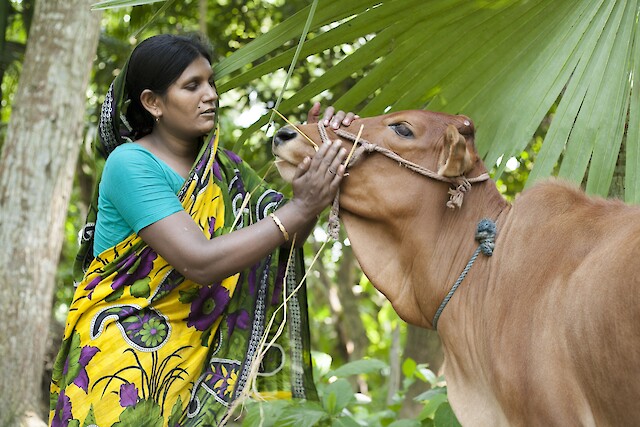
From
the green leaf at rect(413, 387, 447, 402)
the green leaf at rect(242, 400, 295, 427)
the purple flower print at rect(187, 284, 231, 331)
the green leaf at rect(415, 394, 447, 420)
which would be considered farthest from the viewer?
the green leaf at rect(413, 387, 447, 402)

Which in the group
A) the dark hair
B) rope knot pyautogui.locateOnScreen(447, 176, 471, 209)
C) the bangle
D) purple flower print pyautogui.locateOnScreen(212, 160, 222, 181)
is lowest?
rope knot pyautogui.locateOnScreen(447, 176, 471, 209)

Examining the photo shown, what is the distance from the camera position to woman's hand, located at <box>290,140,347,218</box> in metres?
2.96

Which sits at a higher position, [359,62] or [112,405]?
[359,62]

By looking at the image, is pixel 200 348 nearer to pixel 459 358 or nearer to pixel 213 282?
pixel 213 282

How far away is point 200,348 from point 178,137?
0.75 m

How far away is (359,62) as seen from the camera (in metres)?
3.52

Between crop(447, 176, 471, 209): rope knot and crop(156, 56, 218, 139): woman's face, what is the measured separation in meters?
0.90

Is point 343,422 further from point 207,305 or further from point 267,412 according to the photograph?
point 207,305

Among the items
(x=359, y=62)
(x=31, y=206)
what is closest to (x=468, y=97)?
(x=359, y=62)

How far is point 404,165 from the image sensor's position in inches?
118

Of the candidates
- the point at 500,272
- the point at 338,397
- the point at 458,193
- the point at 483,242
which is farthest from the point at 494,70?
the point at 338,397

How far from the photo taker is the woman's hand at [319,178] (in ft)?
9.70

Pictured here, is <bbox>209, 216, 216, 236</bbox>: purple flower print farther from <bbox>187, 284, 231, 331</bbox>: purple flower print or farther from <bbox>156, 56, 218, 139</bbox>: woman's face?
<bbox>156, 56, 218, 139</bbox>: woman's face

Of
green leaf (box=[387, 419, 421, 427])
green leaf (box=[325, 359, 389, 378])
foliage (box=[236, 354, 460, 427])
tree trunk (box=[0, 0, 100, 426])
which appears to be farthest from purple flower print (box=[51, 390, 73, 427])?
tree trunk (box=[0, 0, 100, 426])
